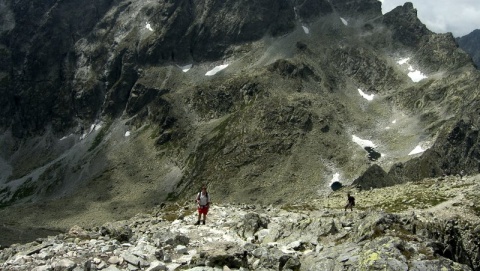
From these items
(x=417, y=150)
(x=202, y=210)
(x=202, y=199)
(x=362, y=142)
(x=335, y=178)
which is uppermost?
(x=362, y=142)

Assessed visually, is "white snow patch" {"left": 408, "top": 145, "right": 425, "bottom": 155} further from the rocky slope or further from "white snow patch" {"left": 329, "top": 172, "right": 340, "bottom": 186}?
the rocky slope

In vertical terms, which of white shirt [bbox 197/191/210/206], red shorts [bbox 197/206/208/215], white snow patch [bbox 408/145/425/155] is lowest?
red shorts [bbox 197/206/208/215]

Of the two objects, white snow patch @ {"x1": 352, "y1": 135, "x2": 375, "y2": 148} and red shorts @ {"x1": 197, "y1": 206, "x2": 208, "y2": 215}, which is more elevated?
white snow patch @ {"x1": 352, "y1": 135, "x2": 375, "y2": 148}

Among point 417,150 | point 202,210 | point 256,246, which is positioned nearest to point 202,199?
point 202,210

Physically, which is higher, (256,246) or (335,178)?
(335,178)

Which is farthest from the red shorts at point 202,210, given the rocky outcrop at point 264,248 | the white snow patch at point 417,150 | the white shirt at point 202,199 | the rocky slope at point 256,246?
the white snow patch at point 417,150

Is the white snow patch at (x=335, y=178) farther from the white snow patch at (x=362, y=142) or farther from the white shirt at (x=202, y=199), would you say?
the white shirt at (x=202, y=199)

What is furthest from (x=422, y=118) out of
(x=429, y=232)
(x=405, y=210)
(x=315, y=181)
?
(x=429, y=232)

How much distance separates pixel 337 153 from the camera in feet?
546

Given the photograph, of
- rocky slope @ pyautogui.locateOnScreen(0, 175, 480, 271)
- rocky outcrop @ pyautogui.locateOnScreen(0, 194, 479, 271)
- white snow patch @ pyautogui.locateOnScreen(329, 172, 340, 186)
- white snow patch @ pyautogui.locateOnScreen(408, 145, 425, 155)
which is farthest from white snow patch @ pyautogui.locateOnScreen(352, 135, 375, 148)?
rocky outcrop @ pyautogui.locateOnScreen(0, 194, 479, 271)

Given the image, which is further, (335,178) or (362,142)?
(362,142)

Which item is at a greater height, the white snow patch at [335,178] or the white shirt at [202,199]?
the white snow patch at [335,178]

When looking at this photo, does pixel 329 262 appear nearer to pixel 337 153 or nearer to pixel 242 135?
pixel 337 153

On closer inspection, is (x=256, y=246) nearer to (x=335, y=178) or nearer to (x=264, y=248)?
(x=264, y=248)
